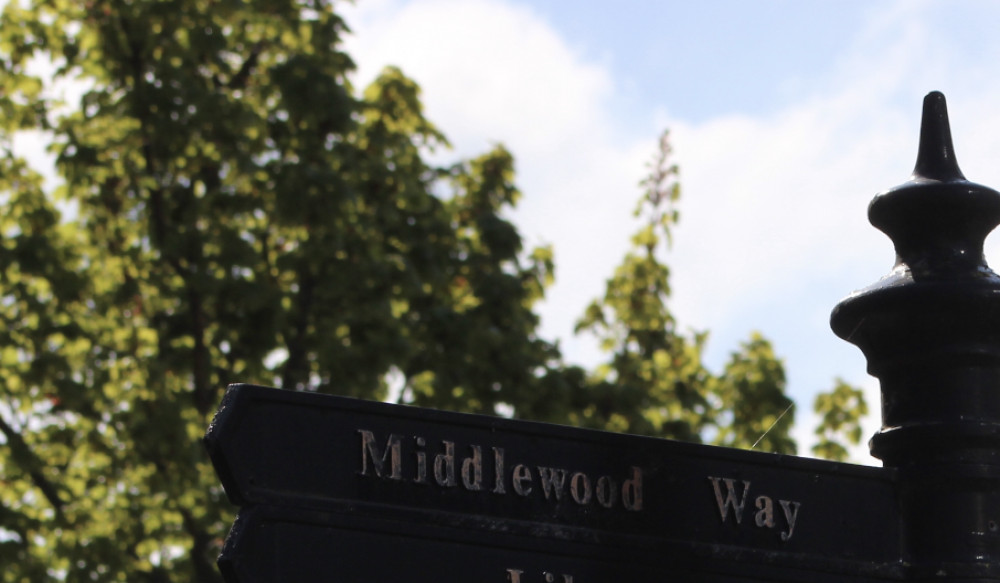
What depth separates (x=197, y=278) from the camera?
42.4 ft

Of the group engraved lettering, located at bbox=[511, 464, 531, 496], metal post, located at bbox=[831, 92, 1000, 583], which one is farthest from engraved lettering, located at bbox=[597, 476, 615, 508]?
metal post, located at bbox=[831, 92, 1000, 583]

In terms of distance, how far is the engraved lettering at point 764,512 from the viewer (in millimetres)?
2627

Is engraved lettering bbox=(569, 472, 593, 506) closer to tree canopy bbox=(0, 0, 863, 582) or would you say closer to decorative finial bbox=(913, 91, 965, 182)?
decorative finial bbox=(913, 91, 965, 182)

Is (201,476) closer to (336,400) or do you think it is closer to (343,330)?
(343,330)

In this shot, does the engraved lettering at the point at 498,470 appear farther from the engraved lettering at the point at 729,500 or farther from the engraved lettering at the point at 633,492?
the engraved lettering at the point at 729,500

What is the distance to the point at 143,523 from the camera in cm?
1266

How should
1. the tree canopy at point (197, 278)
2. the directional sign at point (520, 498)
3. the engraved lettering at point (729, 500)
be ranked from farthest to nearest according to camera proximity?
the tree canopy at point (197, 278) < the engraved lettering at point (729, 500) < the directional sign at point (520, 498)

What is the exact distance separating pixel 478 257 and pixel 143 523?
13.0ft

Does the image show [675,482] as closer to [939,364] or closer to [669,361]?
[939,364]

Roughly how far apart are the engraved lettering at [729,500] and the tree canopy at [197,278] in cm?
1000

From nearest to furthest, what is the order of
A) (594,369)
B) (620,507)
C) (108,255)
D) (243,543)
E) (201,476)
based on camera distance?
(243,543), (620,507), (201,476), (108,255), (594,369)

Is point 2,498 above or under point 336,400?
above

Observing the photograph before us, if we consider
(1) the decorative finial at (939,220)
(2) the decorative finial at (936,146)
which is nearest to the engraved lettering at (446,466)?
(1) the decorative finial at (939,220)

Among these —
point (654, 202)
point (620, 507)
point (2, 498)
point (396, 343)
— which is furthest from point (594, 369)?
point (620, 507)
